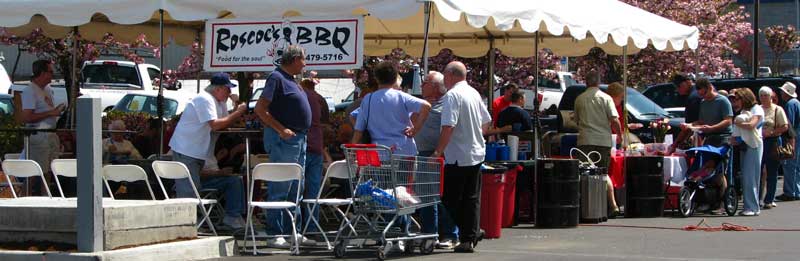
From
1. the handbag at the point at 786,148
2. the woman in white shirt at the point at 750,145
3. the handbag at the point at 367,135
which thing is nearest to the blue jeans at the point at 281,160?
the handbag at the point at 367,135

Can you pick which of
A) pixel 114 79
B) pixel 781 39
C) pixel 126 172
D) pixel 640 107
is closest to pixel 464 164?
pixel 126 172

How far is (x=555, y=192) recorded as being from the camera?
13836 mm

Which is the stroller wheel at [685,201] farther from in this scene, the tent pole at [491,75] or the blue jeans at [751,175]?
the tent pole at [491,75]

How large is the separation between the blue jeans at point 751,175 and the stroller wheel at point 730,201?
13 centimetres

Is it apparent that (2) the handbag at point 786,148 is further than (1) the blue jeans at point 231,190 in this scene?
Yes

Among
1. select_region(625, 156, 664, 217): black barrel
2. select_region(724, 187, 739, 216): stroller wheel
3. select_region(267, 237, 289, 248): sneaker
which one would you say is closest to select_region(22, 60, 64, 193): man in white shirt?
select_region(267, 237, 289, 248): sneaker

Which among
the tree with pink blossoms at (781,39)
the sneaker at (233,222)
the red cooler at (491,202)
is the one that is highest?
the tree with pink blossoms at (781,39)

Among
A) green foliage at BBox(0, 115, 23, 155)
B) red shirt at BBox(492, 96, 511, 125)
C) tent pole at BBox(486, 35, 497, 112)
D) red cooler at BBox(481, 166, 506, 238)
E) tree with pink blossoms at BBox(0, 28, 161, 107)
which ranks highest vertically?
tree with pink blossoms at BBox(0, 28, 161, 107)

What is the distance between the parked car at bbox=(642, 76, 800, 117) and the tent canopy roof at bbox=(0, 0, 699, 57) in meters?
4.73

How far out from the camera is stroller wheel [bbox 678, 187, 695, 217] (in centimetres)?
1559

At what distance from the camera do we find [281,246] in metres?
11.6

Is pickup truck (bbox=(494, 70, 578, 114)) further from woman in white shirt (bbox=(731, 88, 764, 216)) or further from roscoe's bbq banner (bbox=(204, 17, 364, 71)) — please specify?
roscoe's bbq banner (bbox=(204, 17, 364, 71))

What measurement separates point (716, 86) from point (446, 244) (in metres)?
12.2

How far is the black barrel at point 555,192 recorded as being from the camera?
13836 millimetres
